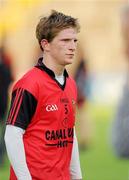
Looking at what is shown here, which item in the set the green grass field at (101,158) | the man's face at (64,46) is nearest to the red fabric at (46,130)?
the man's face at (64,46)

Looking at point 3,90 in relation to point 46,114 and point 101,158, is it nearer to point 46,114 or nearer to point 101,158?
point 101,158

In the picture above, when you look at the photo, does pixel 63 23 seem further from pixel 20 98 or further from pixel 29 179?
pixel 29 179

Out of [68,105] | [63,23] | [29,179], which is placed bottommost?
[29,179]

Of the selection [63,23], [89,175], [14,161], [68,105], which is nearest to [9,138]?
[14,161]

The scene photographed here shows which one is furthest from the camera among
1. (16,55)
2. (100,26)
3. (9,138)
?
(100,26)

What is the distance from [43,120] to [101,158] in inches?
367

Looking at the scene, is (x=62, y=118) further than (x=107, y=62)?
No

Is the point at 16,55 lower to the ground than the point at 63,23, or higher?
lower

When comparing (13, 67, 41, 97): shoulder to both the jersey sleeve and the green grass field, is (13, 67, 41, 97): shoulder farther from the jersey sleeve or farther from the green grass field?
the green grass field

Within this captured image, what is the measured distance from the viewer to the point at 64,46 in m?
4.77

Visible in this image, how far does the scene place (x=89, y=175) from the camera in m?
11.6

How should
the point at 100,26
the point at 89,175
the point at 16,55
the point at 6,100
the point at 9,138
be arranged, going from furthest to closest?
the point at 100,26 → the point at 16,55 → the point at 6,100 → the point at 89,175 → the point at 9,138

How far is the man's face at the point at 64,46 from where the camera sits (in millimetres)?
4770

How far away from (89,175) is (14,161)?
23.1 feet
